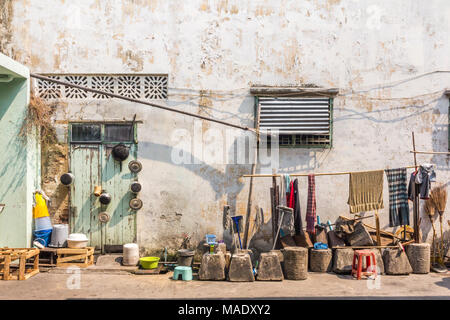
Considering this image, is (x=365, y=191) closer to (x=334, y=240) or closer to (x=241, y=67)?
(x=334, y=240)

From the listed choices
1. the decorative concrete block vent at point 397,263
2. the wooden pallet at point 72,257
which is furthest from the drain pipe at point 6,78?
the decorative concrete block vent at point 397,263

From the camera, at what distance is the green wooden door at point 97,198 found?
26.7 ft

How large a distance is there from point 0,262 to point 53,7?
5147mm

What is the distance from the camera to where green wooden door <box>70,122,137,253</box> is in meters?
8.13

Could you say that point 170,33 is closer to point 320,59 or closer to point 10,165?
point 320,59

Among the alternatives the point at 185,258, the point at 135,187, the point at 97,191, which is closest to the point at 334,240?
the point at 185,258

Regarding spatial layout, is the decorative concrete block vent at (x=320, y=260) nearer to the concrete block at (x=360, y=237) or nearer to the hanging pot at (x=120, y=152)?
the concrete block at (x=360, y=237)

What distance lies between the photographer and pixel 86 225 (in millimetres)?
8141

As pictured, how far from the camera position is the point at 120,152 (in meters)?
8.04

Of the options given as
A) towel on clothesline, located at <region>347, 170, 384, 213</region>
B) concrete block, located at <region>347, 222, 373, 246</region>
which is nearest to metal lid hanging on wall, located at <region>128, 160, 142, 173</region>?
towel on clothesline, located at <region>347, 170, 384, 213</region>

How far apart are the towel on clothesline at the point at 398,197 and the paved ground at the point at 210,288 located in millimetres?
1051

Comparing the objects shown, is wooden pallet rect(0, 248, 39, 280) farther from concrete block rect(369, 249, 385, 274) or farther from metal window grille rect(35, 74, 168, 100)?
concrete block rect(369, 249, 385, 274)

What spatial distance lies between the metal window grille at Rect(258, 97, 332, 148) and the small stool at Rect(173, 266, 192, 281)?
312 centimetres

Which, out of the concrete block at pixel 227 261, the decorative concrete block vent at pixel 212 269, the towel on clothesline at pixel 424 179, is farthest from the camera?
the towel on clothesline at pixel 424 179
